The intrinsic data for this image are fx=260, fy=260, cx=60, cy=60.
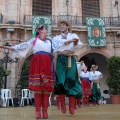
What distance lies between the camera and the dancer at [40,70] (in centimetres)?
450

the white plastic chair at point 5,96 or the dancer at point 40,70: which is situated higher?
the dancer at point 40,70

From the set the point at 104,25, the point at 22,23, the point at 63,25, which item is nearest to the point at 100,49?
the point at 104,25

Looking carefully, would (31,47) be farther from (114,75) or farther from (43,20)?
(43,20)

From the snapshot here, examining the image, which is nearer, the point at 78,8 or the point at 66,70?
the point at 66,70

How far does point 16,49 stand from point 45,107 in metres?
1.21

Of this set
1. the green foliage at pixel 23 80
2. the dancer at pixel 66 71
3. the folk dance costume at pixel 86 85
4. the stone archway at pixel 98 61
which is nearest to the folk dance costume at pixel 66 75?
the dancer at pixel 66 71

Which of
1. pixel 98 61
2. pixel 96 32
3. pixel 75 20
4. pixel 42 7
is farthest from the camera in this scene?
pixel 98 61

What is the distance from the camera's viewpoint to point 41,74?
4.52 m

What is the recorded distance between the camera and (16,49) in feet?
15.9

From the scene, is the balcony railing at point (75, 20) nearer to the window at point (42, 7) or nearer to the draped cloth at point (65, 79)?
the window at point (42, 7)

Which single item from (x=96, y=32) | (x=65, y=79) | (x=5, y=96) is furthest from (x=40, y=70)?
(x=96, y=32)

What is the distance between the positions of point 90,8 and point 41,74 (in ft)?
49.7

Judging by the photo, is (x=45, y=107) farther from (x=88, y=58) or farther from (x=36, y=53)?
(x=88, y=58)

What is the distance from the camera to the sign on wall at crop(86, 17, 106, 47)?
55.7ft
